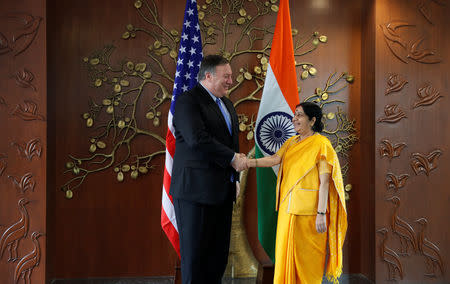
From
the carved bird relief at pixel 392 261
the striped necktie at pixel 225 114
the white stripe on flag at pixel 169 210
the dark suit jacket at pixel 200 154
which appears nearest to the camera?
the dark suit jacket at pixel 200 154

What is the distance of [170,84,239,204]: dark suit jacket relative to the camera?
2.19 metres

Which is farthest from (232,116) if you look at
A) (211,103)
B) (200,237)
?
(200,237)

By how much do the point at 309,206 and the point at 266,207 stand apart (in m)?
0.54

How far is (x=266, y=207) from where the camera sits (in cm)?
286

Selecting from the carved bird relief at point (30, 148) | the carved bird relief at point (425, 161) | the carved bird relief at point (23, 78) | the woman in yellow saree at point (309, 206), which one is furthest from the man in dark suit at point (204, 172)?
the carved bird relief at point (425, 161)

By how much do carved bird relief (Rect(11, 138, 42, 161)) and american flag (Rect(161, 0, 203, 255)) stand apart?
3.14 feet

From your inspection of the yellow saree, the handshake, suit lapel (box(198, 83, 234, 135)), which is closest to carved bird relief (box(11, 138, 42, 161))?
suit lapel (box(198, 83, 234, 135))

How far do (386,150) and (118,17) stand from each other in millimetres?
2438

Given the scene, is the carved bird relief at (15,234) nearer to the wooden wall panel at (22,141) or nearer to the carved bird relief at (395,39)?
the wooden wall panel at (22,141)

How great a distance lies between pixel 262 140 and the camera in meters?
2.86

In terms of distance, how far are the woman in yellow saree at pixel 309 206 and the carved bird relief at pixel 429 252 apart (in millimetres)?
1165

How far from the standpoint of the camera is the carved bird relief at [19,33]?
2936 mm

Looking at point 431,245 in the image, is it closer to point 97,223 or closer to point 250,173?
point 250,173

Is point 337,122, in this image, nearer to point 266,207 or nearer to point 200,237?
point 266,207
